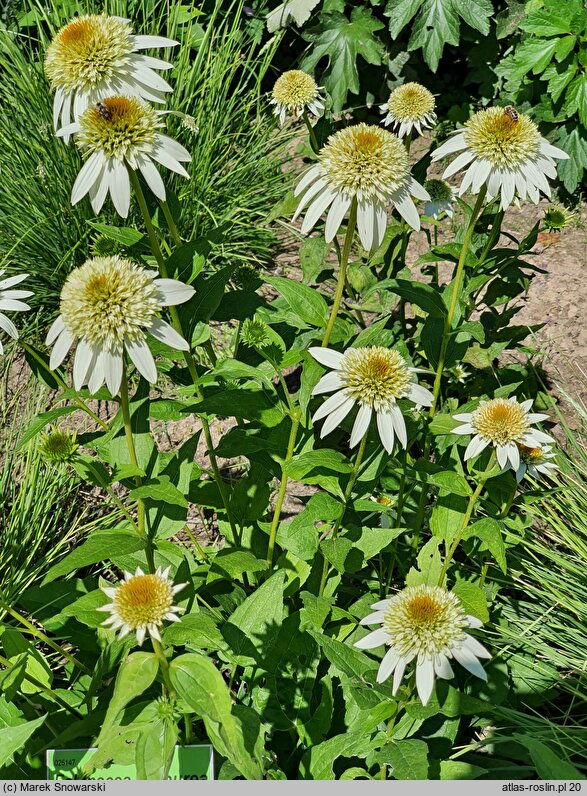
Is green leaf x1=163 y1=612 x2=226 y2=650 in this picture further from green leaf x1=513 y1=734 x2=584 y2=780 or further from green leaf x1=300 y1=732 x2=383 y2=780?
green leaf x1=513 y1=734 x2=584 y2=780

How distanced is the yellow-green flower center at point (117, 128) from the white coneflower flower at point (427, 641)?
33.6 inches

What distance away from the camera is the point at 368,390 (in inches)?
49.9

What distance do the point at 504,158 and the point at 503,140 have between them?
0.03 metres

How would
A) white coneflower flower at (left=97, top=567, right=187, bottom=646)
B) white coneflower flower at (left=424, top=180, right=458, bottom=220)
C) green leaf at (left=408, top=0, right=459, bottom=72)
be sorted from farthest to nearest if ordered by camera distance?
green leaf at (left=408, top=0, right=459, bottom=72) → white coneflower flower at (left=424, top=180, right=458, bottom=220) → white coneflower flower at (left=97, top=567, right=187, bottom=646)

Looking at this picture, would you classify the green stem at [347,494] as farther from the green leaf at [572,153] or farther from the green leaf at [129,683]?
the green leaf at [572,153]

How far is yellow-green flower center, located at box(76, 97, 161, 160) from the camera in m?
1.17

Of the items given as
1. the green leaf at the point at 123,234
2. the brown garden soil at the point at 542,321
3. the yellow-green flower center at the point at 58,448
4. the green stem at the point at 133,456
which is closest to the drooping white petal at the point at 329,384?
the green stem at the point at 133,456

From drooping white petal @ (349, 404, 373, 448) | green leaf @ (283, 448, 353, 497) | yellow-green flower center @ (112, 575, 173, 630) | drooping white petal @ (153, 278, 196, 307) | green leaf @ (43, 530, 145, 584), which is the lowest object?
yellow-green flower center @ (112, 575, 173, 630)

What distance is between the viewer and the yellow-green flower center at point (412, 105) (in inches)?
83.3

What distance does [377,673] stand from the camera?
4.32 ft

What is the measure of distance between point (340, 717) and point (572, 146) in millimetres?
2663

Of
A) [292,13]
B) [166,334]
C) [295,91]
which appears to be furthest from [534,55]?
[166,334]

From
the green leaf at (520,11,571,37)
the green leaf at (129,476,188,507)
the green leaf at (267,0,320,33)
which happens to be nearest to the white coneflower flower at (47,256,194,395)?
the green leaf at (129,476,188,507)

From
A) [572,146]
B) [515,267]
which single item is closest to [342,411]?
[515,267]
